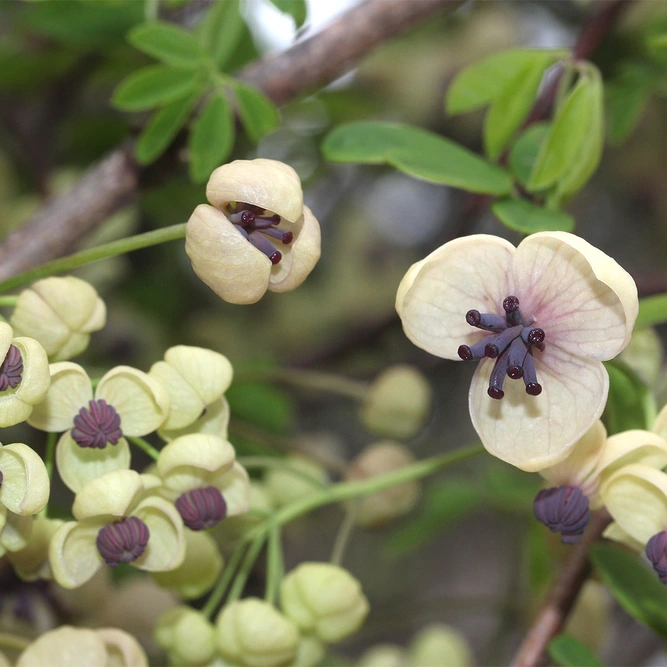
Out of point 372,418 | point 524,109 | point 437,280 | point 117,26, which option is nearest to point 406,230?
point 372,418

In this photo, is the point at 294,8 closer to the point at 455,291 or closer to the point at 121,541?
the point at 455,291

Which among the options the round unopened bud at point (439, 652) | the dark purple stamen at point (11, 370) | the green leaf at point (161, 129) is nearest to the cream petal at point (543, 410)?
the dark purple stamen at point (11, 370)

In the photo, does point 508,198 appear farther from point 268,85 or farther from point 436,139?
point 268,85

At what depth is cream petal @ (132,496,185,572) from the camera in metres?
0.71

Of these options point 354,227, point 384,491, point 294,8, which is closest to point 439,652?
point 384,491

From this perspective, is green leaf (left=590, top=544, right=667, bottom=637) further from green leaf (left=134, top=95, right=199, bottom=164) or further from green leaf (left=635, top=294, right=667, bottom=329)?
green leaf (left=134, top=95, right=199, bottom=164)

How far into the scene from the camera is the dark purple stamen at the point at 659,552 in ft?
2.17

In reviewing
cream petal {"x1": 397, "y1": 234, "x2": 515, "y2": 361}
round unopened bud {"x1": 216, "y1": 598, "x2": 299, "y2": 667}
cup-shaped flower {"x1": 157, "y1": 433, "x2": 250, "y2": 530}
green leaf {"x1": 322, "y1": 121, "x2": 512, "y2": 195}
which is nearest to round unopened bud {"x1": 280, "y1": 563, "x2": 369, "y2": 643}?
round unopened bud {"x1": 216, "y1": 598, "x2": 299, "y2": 667}

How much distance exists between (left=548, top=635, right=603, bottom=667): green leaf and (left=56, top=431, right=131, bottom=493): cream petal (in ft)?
1.27

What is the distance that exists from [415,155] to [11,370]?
0.39 metres

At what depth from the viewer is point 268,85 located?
3.44 ft

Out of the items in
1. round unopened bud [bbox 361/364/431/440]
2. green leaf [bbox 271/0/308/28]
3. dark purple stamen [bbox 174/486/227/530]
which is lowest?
round unopened bud [bbox 361/364/431/440]

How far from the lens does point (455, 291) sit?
71 cm

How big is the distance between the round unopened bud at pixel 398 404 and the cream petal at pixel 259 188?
60cm
